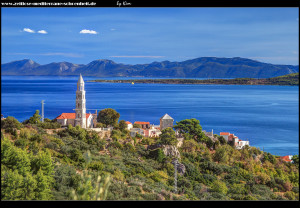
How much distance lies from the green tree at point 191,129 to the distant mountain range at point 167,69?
173 feet

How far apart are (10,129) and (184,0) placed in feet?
28.2

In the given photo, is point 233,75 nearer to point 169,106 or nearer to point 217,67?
point 217,67

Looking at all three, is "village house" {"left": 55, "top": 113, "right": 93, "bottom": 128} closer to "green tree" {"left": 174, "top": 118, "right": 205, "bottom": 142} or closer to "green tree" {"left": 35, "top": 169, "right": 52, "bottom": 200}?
"green tree" {"left": 174, "top": 118, "right": 205, "bottom": 142}

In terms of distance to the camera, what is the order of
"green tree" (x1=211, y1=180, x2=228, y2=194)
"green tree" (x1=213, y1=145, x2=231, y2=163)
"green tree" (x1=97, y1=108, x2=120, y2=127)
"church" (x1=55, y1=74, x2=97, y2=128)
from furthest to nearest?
1. "green tree" (x1=97, y1=108, x2=120, y2=127)
2. "church" (x1=55, y1=74, x2=97, y2=128)
3. "green tree" (x1=213, y1=145, x2=231, y2=163)
4. "green tree" (x1=211, y1=180, x2=228, y2=194)

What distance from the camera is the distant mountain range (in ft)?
258

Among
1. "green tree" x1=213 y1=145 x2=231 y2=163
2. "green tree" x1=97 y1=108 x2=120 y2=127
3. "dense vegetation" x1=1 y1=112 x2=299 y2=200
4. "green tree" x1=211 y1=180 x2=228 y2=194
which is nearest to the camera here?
"dense vegetation" x1=1 y1=112 x2=299 y2=200

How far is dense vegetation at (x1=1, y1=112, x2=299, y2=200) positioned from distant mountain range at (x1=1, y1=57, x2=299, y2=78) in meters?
54.9

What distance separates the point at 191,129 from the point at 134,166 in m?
6.42

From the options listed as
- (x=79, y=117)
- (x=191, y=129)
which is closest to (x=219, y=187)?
(x=191, y=129)

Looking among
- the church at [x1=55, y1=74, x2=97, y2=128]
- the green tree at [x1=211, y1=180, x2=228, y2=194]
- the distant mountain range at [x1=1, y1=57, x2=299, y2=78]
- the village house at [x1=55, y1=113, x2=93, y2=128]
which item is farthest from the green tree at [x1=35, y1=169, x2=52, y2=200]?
→ the distant mountain range at [x1=1, y1=57, x2=299, y2=78]

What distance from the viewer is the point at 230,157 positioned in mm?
15078

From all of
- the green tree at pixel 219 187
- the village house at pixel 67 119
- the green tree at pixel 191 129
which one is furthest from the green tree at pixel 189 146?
the village house at pixel 67 119

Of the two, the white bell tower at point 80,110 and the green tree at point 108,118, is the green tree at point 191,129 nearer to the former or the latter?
the green tree at point 108,118

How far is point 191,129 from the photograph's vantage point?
16.5 metres
